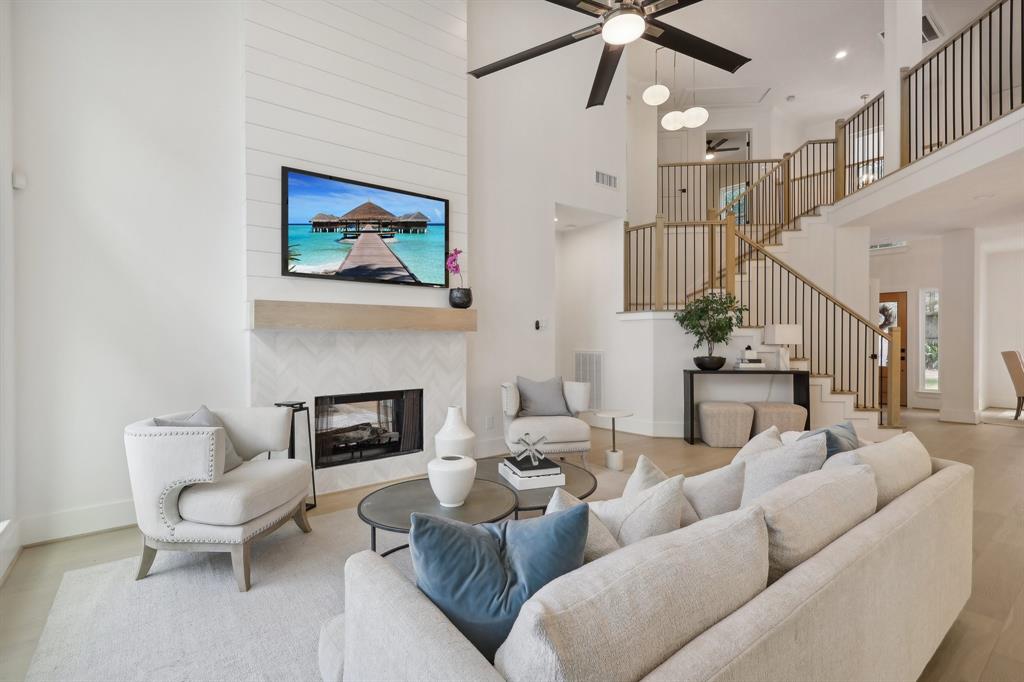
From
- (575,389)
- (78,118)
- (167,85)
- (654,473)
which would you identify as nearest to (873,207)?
(575,389)

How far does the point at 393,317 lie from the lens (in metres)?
4.03

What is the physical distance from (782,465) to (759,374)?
4.45m

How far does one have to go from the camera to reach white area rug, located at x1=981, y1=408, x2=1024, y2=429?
7.01 metres

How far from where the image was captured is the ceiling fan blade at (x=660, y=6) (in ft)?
8.48

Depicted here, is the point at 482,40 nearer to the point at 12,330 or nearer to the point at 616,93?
the point at 616,93

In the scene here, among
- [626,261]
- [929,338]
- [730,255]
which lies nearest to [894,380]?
[730,255]

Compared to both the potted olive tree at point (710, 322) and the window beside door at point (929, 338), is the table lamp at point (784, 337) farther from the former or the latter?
the window beside door at point (929, 338)

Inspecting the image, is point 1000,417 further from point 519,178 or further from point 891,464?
point 891,464

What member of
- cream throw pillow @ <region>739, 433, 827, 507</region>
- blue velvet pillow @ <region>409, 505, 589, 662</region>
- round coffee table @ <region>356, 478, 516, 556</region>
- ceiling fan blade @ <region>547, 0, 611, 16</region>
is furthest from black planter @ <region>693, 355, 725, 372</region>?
blue velvet pillow @ <region>409, 505, 589, 662</region>

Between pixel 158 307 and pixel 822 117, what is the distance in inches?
432

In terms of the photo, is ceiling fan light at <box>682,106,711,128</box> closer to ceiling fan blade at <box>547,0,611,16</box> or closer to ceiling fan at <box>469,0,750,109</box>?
ceiling fan at <box>469,0,750,109</box>

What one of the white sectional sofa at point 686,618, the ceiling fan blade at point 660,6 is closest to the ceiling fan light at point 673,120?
the ceiling fan blade at point 660,6

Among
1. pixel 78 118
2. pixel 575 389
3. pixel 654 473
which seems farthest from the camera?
pixel 575 389

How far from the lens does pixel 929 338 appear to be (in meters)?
8.80
